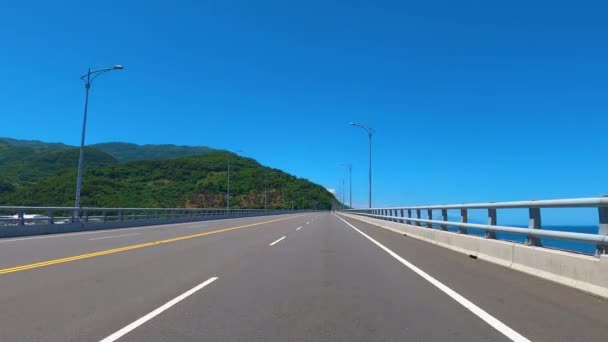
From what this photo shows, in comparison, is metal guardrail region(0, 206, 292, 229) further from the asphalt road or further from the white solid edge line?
the white solid edge line

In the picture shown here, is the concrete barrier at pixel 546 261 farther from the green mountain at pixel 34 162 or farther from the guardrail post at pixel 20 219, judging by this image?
the green mountain at pixel 34 162

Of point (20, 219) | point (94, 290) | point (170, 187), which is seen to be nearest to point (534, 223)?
point (94, 290)

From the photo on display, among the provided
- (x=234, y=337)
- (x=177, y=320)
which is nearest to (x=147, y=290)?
(x=177, y=320)

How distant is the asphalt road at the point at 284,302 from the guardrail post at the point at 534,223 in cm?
78

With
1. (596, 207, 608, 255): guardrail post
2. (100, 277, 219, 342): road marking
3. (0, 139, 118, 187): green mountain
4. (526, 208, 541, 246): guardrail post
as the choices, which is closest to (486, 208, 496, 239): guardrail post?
(526, 208, 541, 246): guardrail post

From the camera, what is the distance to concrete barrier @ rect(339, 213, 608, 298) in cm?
745

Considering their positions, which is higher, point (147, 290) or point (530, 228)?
point (530, 228)

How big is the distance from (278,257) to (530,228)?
6.33 meters

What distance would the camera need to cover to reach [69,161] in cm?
Answer: 12631

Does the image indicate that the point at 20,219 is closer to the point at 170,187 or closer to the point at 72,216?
the point at 72,216

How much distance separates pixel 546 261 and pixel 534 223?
0.94 metres

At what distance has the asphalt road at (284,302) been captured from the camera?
5762mm

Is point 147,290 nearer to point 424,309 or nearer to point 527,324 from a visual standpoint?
point 424,309

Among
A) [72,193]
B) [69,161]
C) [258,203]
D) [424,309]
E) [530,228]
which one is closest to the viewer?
[424,309]
